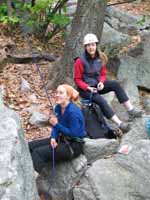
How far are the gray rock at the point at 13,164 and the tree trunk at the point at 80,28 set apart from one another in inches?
150

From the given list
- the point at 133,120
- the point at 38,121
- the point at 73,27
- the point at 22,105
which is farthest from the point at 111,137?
the point at 73,27

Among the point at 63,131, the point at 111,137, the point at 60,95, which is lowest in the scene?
the point at 111,137

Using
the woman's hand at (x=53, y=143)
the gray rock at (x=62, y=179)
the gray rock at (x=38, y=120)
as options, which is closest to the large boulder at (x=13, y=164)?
the woman's hand at (x=53, y=143)

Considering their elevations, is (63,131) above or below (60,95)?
below

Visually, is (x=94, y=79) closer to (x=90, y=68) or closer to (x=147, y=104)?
(x=90, y=68)

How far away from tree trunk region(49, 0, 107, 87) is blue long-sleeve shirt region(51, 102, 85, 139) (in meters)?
2.88

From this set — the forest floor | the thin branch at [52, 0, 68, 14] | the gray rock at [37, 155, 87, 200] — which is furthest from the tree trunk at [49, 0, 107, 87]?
the gray rock at [37, 155, 87, 200]

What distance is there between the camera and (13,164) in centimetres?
458

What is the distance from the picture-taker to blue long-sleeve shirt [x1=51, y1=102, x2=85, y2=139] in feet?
19.5

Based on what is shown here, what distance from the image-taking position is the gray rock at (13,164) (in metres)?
4.43

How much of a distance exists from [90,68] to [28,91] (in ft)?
6.34

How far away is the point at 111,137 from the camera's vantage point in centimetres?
732

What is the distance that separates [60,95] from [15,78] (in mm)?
3534

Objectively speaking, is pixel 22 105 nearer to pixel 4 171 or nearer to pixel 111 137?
pixel 111 137
